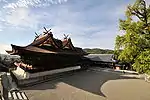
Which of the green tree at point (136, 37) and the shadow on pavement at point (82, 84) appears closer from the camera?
the green tree at point (136, 37)

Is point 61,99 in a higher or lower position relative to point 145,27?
lower

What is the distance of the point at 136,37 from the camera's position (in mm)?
9656

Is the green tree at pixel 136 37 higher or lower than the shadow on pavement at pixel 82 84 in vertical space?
higher

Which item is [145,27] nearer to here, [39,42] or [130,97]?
[130,97]

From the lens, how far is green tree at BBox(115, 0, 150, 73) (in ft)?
31.0

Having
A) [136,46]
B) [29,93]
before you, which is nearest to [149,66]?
[136,46]

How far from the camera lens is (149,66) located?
827 centimetres

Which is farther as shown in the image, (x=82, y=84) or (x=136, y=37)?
(x=82, y=84)

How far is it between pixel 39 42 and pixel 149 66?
13807 mm

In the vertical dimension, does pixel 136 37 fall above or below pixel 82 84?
above

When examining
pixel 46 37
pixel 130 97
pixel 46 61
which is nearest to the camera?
pixel 130 97

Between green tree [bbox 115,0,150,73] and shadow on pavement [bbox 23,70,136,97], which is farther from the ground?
green tree [bbox 115,0,150,73]

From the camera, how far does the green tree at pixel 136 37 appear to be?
9.46m

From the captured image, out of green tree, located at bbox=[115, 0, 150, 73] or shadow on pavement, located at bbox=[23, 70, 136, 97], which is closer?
green tree, located at bbox=[115, 0, 150, 73]
